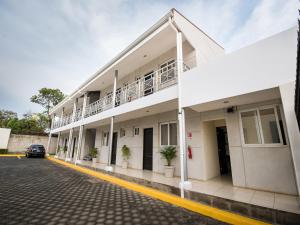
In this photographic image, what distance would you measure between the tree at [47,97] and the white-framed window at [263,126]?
3474 cm

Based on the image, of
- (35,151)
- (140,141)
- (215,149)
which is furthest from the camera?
(35,151)

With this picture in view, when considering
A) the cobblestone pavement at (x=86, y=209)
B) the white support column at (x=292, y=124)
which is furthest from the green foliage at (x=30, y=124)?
the white support column at (x=292, y=124)

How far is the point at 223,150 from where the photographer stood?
7559mm

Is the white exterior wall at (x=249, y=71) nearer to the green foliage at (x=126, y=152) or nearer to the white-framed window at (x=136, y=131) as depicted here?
the white-framed window at (x=136, y=131)

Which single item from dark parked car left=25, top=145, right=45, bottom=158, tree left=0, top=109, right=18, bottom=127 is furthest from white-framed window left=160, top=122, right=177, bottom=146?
tree left=0, top=109, right=18, bottom=127

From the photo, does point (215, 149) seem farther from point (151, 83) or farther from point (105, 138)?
point (105, 138)

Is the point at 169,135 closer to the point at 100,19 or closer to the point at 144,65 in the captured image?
the point at 144,65

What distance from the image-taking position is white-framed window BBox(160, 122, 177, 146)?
766cm

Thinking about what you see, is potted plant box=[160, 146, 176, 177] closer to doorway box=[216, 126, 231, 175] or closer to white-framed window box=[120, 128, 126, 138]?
doorway box=[216, 126, 231, 175]

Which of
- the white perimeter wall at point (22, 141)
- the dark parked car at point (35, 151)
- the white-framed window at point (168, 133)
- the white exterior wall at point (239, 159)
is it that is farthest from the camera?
the white perimeter wall at point (22, 141)

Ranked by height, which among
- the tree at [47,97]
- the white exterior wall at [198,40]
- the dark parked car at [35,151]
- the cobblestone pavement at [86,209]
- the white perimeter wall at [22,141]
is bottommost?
the cobblestone pavement at [86,209]

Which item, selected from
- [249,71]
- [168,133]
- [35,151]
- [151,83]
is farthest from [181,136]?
[35,151]

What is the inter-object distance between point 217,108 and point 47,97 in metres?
34.9

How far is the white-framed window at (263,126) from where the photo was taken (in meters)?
4.65
